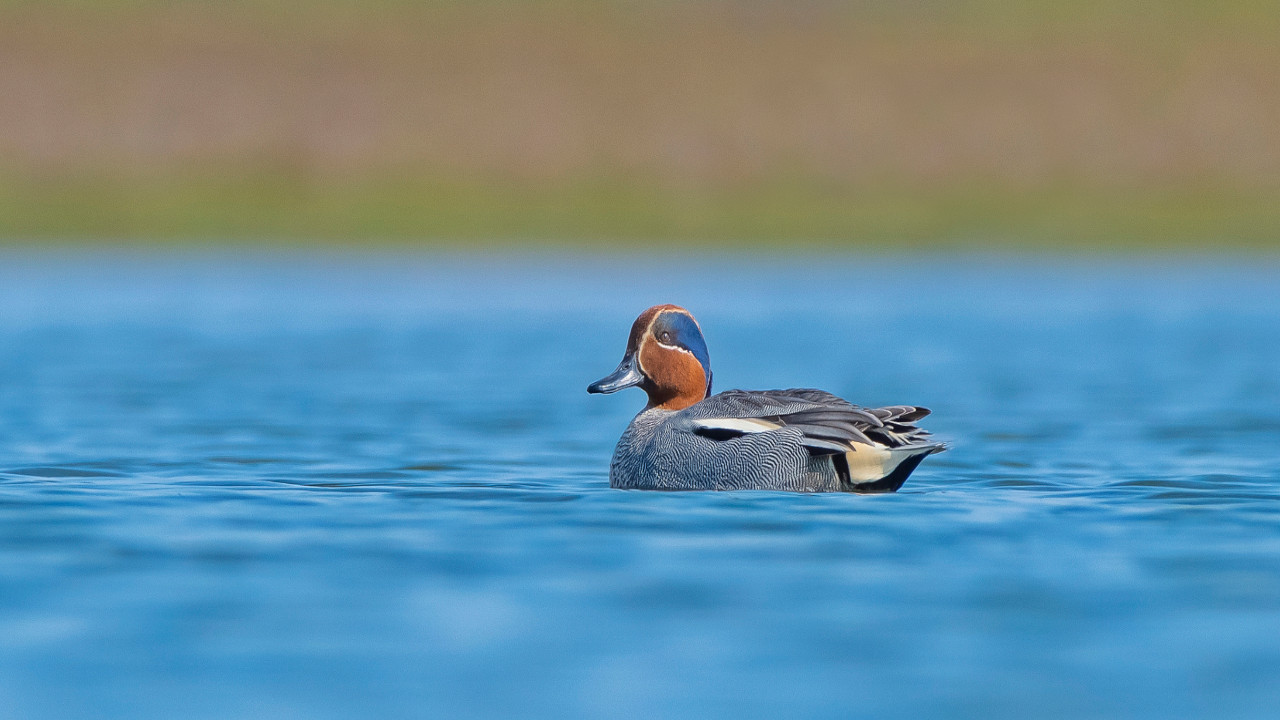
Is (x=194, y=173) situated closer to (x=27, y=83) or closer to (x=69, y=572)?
(x=27, y=83)

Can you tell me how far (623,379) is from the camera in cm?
920

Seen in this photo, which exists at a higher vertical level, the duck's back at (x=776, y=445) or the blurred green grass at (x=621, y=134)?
the blurred green grass at (x=621, y=134)

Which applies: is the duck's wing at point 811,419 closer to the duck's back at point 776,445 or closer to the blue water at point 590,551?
the duck's back at point 776,445

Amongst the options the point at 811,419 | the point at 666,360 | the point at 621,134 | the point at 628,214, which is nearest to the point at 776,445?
the point at 811,419

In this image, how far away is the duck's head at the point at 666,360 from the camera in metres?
9.22

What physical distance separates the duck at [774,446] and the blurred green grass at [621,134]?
2460 cm

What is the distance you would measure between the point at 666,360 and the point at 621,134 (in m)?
31.5

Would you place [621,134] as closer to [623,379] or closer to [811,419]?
Result: [623,379]

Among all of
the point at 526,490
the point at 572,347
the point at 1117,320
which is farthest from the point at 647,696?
the point at 1117,320

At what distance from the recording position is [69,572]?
661cm

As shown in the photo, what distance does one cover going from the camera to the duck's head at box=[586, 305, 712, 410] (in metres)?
9.22

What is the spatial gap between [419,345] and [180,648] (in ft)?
43.1

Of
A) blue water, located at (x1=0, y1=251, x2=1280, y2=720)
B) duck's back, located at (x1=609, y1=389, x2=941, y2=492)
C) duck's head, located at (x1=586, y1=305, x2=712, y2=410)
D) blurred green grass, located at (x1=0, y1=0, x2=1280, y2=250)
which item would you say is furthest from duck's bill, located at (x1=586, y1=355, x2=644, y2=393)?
blurred green grass, located at (x1=0, y1=0, x2=1280, y2=250)

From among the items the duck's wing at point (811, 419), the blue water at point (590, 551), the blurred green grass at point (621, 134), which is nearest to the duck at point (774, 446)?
the duck's wing at point (811, 419)
